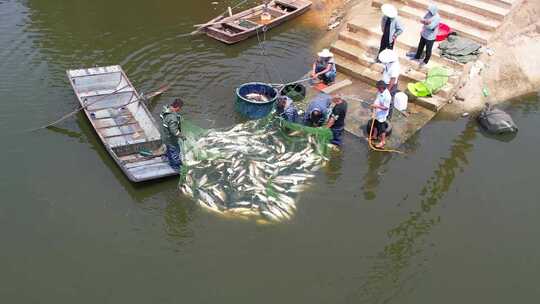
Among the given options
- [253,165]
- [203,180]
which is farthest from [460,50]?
[203,180]

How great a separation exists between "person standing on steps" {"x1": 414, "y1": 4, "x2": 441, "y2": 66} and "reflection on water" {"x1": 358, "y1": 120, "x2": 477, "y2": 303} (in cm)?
369

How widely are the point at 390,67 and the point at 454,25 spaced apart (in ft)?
18.0

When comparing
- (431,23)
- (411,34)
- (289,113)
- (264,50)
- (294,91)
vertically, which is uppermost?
(431,23)

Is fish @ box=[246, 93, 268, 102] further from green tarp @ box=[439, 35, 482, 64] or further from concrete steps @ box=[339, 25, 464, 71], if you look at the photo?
green tarp @ box=[439, 35, 482, 64]

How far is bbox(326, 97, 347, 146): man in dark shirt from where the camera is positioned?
13320mm

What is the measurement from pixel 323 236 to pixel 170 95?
7298mm

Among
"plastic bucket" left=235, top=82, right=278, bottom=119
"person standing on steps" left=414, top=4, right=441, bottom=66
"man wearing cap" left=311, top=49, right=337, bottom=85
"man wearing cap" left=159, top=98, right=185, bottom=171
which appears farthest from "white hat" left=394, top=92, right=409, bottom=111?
"man wearing cap" left=159, top=98, right=185, bottom=171

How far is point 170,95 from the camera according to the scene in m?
15.9

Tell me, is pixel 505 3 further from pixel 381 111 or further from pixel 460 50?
pixel 381 111

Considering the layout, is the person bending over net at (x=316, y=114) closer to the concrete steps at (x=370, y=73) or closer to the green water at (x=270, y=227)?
the green water at (x=270, y=227)

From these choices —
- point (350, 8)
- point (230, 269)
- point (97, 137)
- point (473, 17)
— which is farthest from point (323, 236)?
point (350, 8)

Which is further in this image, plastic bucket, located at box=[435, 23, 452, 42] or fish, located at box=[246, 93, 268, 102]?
plastic bucket, located at box=[435, 23, 452, 42]

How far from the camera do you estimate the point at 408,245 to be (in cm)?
1150

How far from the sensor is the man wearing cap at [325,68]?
15711 mm
